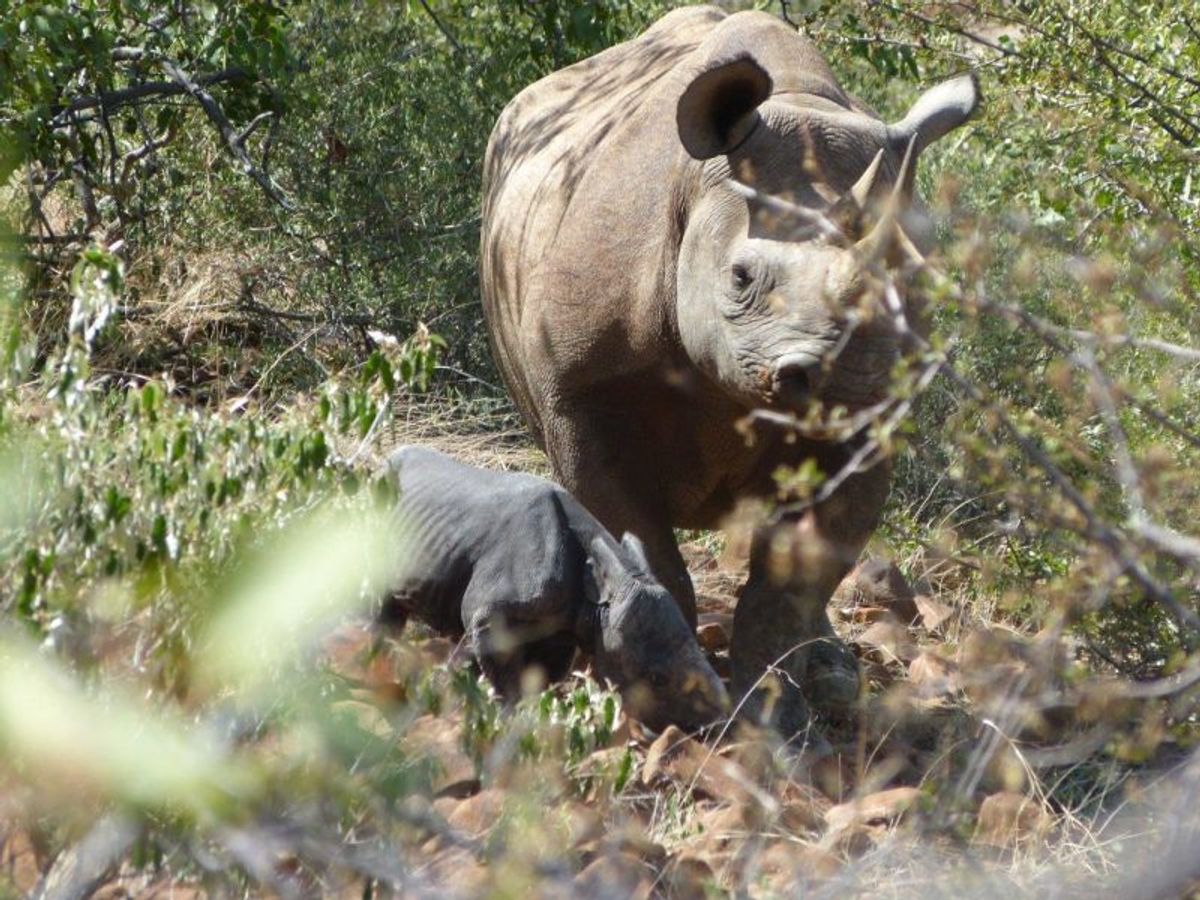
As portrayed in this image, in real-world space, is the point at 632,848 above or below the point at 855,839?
above

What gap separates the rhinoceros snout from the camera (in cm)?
601

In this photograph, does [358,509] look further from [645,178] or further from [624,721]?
[645,178]

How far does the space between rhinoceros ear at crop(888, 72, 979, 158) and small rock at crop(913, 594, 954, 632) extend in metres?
1.99

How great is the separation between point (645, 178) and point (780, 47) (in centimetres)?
77

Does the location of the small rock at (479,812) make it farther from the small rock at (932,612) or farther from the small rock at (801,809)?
the small rock at (932,612)

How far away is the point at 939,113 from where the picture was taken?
7105mm

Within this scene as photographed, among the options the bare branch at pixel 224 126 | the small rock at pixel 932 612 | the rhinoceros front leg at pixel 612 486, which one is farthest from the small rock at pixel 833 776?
the bare branch at pixel 224 126

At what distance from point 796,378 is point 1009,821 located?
4.60 feet

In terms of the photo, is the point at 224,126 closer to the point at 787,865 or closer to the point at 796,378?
the point at 796,378

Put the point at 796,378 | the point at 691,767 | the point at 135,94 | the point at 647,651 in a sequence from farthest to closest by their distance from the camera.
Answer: the point at 135,94 < the point at 647,651 < the point at 796,378 < the point at 691,767

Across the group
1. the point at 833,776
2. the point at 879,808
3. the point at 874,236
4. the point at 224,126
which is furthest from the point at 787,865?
the point at 224,126

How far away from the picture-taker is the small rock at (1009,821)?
224 inches

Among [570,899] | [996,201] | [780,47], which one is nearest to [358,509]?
[570,899]

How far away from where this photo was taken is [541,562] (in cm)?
646
